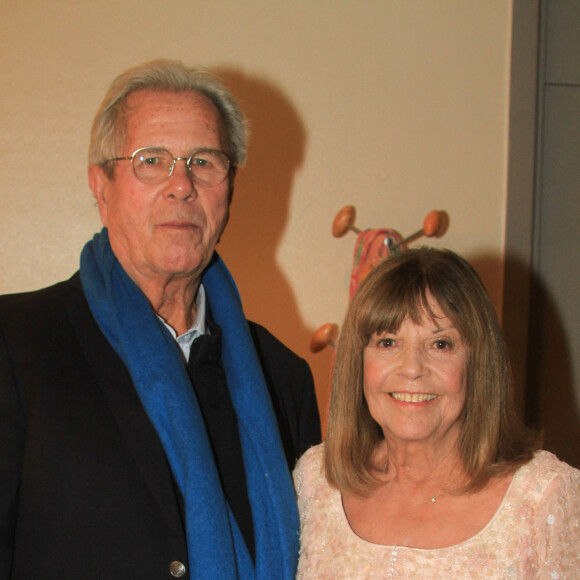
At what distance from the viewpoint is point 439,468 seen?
58.0 inches

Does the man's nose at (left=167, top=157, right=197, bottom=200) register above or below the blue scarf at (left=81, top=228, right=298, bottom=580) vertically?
above

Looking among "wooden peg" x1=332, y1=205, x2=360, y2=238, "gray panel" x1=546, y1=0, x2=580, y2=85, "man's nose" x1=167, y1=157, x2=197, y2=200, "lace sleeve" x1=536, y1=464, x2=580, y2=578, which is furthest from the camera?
"gray panel" x1=546, y1=0, x2=580, y2=85

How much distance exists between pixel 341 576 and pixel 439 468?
287mm

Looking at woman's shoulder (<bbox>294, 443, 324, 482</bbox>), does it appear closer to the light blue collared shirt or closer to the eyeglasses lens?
the light blue collared shirt

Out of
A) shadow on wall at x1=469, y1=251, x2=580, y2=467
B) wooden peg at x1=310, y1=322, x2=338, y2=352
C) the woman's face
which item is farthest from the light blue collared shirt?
shadow on wall at x1=469, y1=251, x2=580, y2=467

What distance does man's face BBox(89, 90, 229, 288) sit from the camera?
1.54 m

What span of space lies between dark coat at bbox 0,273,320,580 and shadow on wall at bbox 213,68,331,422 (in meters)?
1.49

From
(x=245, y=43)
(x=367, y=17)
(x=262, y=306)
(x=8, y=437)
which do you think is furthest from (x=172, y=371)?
(x=367, y=17)

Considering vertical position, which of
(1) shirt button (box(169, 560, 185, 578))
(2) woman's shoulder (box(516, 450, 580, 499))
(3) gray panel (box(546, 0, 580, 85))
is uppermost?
(3) gray panel (box(546, 0, 580, 85))

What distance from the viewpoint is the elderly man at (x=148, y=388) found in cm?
128

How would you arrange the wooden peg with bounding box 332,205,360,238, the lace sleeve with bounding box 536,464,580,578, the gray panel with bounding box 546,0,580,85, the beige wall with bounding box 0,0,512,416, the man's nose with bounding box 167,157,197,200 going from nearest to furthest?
the lace sleeve with bounding box 536,464,580,578, the man's nose with bounding box 167,157,197,200, the beige wall with bounding box 0,0,512,416, the wooden peg with bounding box 332,205,360,238, the gray panel with bounding box 546,0,580,85

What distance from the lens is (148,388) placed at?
1431 mm

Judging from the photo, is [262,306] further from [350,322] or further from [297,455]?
[350,322]

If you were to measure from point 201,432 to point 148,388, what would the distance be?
140 mm
